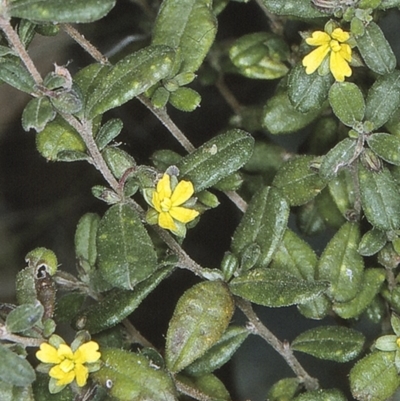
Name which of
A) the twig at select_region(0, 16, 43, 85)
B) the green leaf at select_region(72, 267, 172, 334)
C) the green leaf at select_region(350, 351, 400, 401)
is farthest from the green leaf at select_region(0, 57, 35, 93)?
the green leaf at select_region(350, 351, 400, 401)

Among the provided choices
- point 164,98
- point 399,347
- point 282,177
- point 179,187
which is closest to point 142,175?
point 179,187

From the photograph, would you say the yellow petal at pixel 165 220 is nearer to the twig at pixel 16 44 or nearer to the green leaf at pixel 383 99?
the twig at pixel 16 44

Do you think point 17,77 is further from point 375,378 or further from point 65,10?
point 375,378

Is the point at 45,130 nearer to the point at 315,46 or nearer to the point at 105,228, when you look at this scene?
the point at 105,228

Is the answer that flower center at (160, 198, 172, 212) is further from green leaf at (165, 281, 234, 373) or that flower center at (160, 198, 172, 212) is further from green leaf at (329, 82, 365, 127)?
green leaf at (329, 82, 365, 127)

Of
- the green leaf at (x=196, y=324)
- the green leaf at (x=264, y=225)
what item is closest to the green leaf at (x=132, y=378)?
the green leaf at (x=196, y=324)

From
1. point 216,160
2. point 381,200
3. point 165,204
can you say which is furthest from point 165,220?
point 381,200
